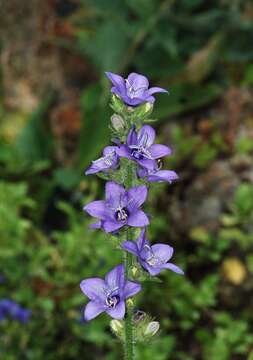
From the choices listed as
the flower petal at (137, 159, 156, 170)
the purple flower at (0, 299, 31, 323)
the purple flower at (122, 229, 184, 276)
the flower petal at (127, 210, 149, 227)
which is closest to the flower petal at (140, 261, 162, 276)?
the purple flower at (122, 229, 184, 276)

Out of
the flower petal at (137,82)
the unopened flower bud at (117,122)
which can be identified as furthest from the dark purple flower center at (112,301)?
the flower petal at (137,82)

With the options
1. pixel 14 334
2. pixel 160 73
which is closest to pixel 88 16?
pixel 160 73

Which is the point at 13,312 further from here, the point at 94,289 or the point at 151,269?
the point at 151,269

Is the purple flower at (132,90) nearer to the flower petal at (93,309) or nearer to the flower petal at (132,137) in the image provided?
the flower petal at (132,137)

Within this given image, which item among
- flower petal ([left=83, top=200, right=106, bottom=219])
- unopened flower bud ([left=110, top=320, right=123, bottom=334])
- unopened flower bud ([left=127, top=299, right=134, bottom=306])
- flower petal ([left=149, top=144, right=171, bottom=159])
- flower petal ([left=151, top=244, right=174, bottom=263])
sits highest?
flower petal ([left=149, top=144, right=171, bottom=159])

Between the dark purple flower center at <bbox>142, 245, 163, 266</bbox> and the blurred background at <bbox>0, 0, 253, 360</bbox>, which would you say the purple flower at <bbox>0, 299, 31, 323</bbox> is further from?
the dark purple flower center at <bbox>142, 245, 163, 266</bbox>

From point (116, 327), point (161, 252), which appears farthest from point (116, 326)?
point (161, 252)
